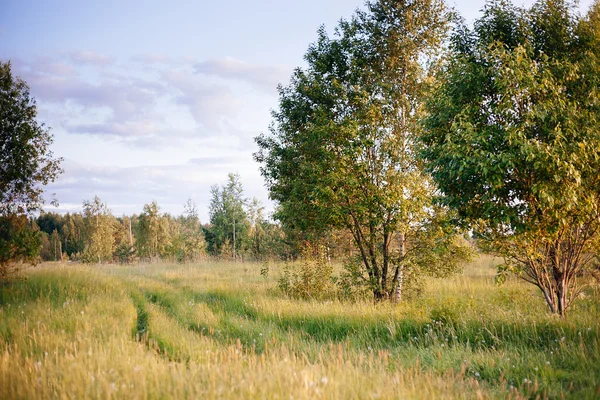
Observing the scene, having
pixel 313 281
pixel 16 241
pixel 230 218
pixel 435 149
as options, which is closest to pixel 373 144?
pixel 435 149

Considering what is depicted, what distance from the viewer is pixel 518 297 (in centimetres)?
1111

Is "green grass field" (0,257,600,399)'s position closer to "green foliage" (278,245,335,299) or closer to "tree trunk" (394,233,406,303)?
"green foliage" (278,245,335,299)

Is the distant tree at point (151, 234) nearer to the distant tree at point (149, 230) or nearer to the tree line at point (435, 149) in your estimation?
the distant tree at point (149, 230)

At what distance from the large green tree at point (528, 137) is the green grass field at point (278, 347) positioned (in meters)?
1.72

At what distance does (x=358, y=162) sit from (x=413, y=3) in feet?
20.5

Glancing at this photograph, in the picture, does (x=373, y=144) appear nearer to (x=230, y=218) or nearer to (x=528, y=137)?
(x=528, y=137)

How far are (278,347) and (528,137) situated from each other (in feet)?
23.1

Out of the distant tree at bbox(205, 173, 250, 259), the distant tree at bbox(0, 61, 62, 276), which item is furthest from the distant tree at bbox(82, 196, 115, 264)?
the distant tree at bbox(0, 61, 62, 276)

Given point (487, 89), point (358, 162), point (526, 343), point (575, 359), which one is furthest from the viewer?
point (358, 162)

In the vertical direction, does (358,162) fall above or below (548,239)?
above

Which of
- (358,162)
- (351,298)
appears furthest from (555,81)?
(351,298)

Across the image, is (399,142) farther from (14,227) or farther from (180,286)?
(14,227)

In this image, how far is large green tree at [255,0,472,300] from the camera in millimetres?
11711

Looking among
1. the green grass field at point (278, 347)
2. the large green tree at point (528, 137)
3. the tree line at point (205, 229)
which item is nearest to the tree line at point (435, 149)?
the large green tree at point (528, 137)
